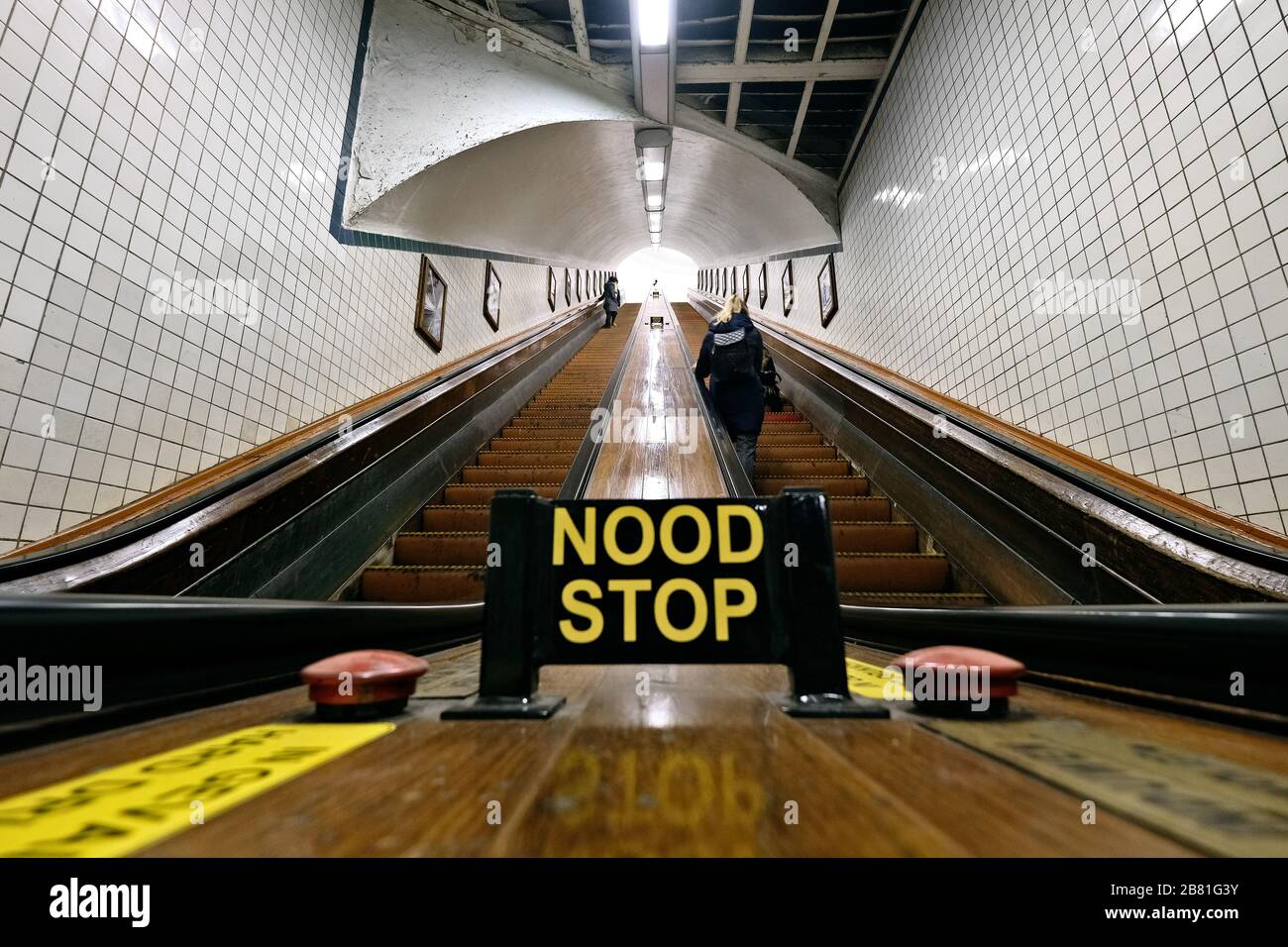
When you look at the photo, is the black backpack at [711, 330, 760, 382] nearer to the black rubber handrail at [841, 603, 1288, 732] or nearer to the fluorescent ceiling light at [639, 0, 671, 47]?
the black rubber handrail at [841, 603, 1288, 732]

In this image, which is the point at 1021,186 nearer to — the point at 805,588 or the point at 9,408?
the point at 805,588

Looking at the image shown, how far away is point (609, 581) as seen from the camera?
0.98 meters

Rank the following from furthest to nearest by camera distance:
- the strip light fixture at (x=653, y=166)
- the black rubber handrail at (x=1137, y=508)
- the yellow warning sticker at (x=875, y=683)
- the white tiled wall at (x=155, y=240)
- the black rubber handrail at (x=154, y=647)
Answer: the strip light fixture at (x=653, y=166) → the white tiled wall at (x=155, y=240) → the black rubber handrail at (x=1137, y=508) → the yellow warning sticker at (x=875, y=683) → the black rubber handrail at (x=154, y=647)

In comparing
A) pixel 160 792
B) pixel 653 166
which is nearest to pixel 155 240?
pixel 160 792

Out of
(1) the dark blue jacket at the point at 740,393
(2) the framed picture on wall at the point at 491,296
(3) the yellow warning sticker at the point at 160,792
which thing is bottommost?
(3) the yellow warning sticker at the point at 160,792

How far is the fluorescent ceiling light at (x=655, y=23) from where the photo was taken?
16.2 ft

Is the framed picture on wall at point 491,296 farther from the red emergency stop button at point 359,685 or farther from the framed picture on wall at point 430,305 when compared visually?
the red emergency stop button at point 359,685

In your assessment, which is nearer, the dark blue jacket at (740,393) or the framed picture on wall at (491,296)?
the dark blue jacket at (740,393)

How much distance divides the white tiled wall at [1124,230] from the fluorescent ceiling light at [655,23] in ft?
7.51

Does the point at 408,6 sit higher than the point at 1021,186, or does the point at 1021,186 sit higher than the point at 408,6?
the point at 408,6

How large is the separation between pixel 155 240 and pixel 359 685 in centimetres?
258

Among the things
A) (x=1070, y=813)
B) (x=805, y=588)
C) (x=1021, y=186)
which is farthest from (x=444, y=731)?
(x=1021, y=186)

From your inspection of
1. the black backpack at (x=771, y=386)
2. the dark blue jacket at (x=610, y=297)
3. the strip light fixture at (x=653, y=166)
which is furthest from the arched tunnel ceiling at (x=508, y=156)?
the black backpack at (x=771, y=386)
